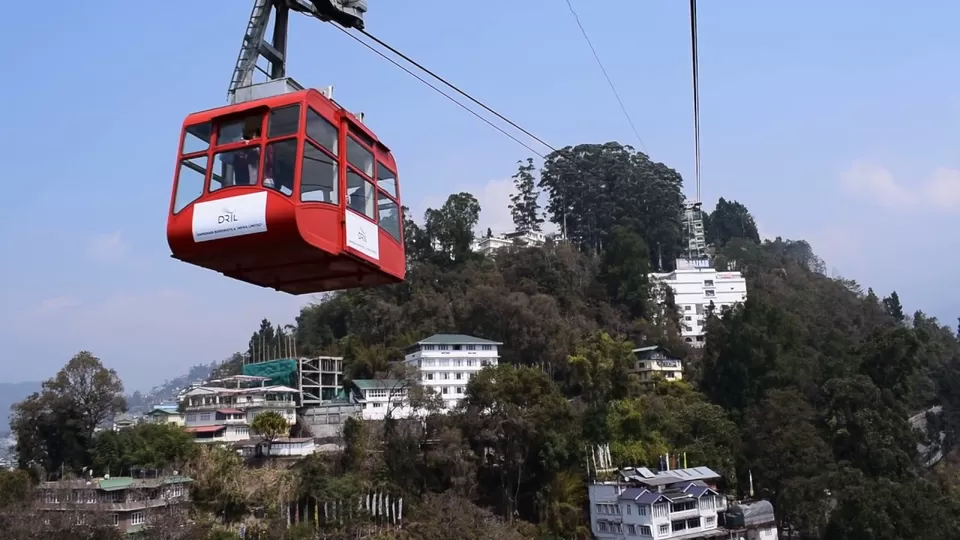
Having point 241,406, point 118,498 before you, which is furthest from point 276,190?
point 241,406

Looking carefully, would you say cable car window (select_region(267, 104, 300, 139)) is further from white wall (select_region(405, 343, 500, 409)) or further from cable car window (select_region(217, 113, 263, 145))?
white wall (select_region(405, 343, 500, 409))

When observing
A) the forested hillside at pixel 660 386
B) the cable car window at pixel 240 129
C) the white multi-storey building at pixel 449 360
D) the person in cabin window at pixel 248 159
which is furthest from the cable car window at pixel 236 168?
the white multi-storey building at pixel 449 360

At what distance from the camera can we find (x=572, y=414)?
3111cm

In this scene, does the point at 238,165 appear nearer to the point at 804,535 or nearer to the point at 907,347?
the point at 804,535

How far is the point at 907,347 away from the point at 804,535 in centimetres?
1092

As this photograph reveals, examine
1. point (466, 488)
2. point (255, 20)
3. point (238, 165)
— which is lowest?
point (466, 488)

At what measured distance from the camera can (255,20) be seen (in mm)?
6613

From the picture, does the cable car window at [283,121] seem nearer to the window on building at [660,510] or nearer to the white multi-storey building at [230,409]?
the window on building at [660,510]

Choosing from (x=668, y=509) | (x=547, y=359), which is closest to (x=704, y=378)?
(x=547, y=359)

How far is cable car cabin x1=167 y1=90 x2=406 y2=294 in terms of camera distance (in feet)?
19.9

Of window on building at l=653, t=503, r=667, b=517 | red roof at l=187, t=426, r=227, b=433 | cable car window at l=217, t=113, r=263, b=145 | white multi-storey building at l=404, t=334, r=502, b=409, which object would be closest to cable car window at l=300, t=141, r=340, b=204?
cable car window at l=217, t=113, r=263, b=145

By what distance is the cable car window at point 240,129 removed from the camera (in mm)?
6246

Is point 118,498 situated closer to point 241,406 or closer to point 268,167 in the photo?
point 241,406

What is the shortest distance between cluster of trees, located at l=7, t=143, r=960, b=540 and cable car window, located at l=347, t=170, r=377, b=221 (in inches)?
830
